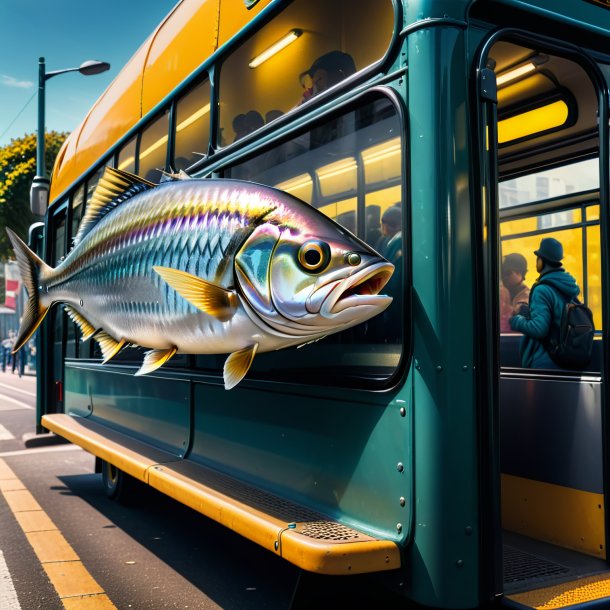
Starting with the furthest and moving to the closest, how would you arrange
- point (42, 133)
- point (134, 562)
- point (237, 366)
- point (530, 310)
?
point (42, 133)
point (134, 562)
point (530, 310)
point (237, 366)

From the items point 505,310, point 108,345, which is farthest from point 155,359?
point 505,310

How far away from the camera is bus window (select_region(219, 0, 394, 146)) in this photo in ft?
9.60

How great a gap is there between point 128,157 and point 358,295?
337 cm

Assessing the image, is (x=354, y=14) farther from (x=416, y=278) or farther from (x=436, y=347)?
(x=436, y=347)

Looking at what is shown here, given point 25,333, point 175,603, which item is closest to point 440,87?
point 175,603

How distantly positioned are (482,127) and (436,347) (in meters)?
0.80

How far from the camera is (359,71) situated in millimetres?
2916

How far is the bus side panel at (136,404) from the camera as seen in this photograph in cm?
454

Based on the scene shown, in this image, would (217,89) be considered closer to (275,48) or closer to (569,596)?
(275,48)

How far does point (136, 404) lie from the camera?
5355mm

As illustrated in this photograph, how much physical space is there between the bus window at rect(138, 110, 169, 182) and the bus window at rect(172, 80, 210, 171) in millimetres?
197

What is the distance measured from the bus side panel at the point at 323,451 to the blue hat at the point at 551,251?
1778mm

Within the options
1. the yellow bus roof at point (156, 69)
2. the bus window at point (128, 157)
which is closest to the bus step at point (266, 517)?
the bus window at point (128, 157)

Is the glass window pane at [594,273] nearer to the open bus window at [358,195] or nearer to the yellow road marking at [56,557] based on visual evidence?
the open bus window at [358,195]
